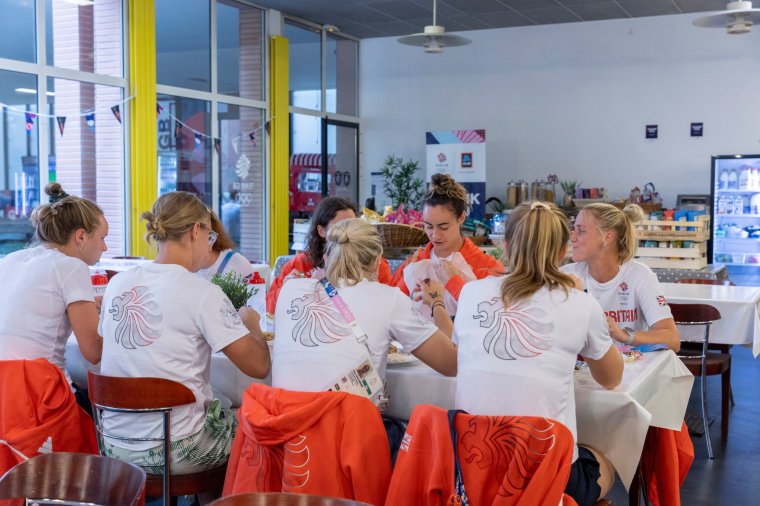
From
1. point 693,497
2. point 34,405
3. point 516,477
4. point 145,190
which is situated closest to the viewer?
point 516,477

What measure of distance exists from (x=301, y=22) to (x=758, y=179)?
19.8 feet

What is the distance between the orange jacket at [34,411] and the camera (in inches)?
104

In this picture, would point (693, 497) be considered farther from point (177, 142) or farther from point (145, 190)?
point (177, 142)

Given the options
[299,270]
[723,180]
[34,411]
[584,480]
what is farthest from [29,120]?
[723,180]

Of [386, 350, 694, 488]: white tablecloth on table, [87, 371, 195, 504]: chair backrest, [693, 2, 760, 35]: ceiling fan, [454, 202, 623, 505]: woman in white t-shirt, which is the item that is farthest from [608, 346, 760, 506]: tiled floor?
[693, 2, 760, 35]: ceiling fan

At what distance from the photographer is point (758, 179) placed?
9.30m

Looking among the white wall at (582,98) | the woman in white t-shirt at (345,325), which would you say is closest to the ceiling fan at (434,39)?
the white wall at (582,98)

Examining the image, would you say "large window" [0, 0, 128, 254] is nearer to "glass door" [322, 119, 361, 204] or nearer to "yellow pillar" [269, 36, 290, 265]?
"yellow pillar" [269, 36, 290, 265]

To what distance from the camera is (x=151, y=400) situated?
2.48m

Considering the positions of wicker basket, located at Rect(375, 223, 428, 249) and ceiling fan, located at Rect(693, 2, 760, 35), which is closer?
wicker basket, located at Rect(375, 223, 428, 249)

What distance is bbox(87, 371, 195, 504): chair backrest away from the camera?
8.11 ft

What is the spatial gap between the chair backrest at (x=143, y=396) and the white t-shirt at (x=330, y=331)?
0.31 metres

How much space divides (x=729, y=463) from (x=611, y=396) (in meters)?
2.15

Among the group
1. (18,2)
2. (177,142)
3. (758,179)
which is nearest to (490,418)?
(18,2)
